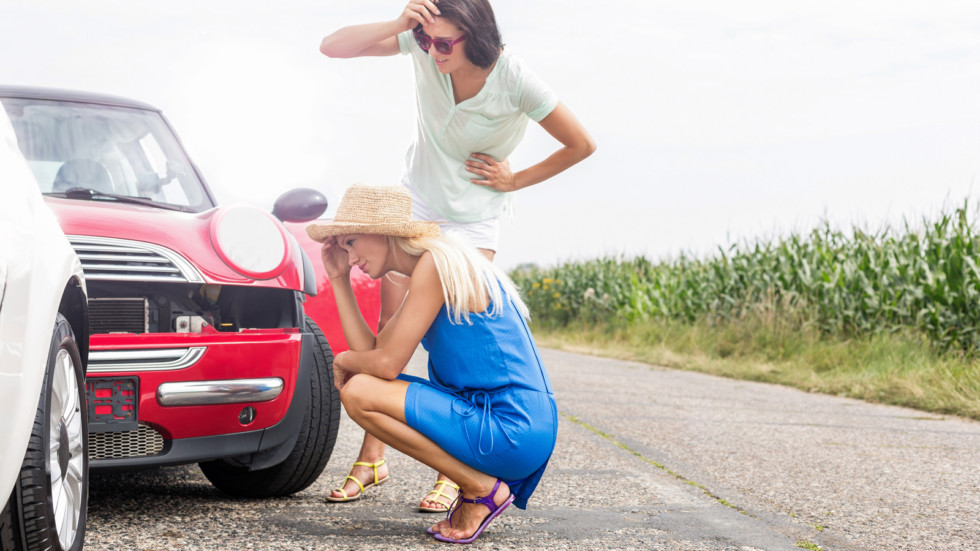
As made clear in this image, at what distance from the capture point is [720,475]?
4.28m

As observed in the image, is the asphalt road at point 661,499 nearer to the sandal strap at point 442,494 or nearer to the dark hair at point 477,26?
the sandal strap at point 442,494

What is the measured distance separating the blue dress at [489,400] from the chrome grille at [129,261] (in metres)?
0.80

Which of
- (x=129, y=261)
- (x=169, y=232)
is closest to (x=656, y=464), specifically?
(x=169, y=232)

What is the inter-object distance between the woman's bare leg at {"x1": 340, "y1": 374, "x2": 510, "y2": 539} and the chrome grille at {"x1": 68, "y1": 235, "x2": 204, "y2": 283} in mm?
632

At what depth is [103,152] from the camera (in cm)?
388

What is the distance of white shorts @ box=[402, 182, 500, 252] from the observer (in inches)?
141

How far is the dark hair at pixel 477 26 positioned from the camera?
3.16m

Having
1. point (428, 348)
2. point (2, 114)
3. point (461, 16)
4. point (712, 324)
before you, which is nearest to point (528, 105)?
point (461, 16)

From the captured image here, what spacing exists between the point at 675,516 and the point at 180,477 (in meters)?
2.09

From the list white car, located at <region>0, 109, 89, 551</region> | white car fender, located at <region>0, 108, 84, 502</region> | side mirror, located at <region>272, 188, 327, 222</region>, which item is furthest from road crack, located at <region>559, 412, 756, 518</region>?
white car fender, located at <region>0, 108, 84, 502</region>

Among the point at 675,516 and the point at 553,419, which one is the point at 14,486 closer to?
the point at 553,419

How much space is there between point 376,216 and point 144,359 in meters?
0.82

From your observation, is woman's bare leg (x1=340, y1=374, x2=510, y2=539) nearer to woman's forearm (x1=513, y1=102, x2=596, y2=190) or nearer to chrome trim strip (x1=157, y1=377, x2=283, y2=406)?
chrome trim strip (x1=157, y1=377, x2=283, y2=406)

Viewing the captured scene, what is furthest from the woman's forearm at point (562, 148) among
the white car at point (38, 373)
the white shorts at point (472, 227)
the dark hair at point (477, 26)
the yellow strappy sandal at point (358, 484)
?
the white car at point (38, 373)
